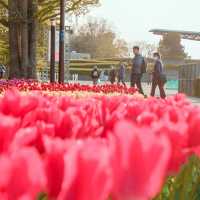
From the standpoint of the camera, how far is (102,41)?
410 ft

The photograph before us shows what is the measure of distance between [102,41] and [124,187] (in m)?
125

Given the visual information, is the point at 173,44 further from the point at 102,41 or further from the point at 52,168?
the point at 52,168

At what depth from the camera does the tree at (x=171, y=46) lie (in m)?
131

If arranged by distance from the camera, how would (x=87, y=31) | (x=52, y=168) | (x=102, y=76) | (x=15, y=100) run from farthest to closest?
(x=87, y=31) < (x=102, y=76) < (x=15, y=100) < (x=52, y=168)

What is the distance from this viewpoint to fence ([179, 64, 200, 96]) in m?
36.6

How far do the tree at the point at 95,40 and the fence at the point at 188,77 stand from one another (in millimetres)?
82960

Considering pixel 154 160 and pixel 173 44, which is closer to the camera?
pixel 154 160

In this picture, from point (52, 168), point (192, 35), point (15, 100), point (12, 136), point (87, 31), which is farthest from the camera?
point (87, 31)

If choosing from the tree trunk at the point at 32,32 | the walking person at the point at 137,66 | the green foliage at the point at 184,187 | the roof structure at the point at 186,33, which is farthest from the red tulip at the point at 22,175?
the roof structure at the point at 186,33

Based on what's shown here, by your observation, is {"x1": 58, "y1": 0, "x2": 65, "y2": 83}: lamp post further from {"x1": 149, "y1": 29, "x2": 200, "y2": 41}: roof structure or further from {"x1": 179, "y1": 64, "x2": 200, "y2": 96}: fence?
{"x1": 149, "y1": 29, "x2": 200, "y2": 41}: roof structure

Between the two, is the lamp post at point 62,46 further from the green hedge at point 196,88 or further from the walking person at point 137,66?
the green hedge at point 196,88

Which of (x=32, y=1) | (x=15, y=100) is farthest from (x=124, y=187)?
(x=32, y=1)

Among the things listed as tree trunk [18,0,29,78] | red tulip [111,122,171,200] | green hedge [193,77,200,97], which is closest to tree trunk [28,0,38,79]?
tree trunk [18,0,29,78]

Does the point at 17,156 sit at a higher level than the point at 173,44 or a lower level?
higher
